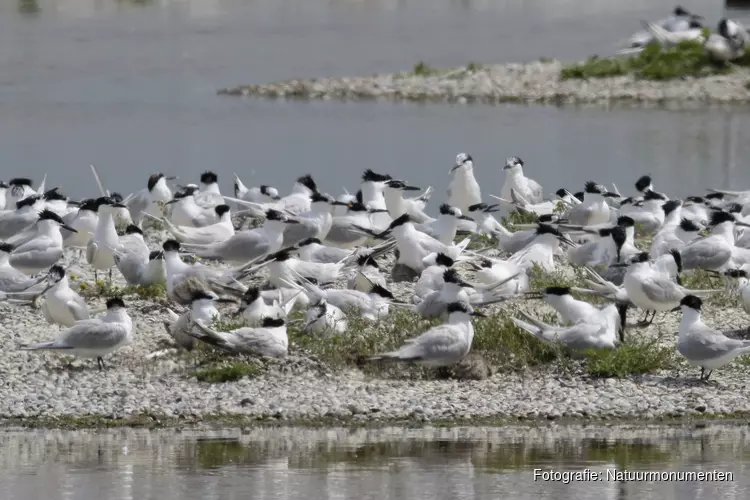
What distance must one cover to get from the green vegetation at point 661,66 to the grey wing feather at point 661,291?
1768cm

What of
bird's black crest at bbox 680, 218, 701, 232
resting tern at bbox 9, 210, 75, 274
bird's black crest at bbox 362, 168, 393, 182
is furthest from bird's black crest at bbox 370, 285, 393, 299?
bird's black crest at bbox 362, 168, 393, 182

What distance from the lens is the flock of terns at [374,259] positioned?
8.93 meters

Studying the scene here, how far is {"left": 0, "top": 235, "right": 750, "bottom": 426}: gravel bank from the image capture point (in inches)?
323

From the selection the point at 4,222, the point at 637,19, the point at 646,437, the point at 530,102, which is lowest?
the point at 646,437

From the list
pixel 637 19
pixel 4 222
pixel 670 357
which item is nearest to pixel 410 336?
pixel 670 357

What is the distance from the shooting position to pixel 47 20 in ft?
138

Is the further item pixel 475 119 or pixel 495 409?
pixel 475 119

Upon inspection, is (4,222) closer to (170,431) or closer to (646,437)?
(170,431)

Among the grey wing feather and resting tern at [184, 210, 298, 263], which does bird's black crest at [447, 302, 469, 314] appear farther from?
resting tern at [184, 210, 298, 263]

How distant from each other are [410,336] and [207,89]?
20.7 m

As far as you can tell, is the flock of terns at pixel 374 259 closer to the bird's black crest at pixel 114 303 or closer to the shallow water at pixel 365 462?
the bird's black crest at pixel 114 303

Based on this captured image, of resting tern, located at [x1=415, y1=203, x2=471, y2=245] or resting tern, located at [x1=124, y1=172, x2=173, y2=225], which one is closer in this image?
resting tern, located at [x1=415, y1=203, x2=471, y2=245]

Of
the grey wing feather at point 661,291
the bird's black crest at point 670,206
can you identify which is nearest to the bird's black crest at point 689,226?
the bird's black crest at point 670,206

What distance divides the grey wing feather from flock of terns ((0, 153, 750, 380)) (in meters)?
0.01
